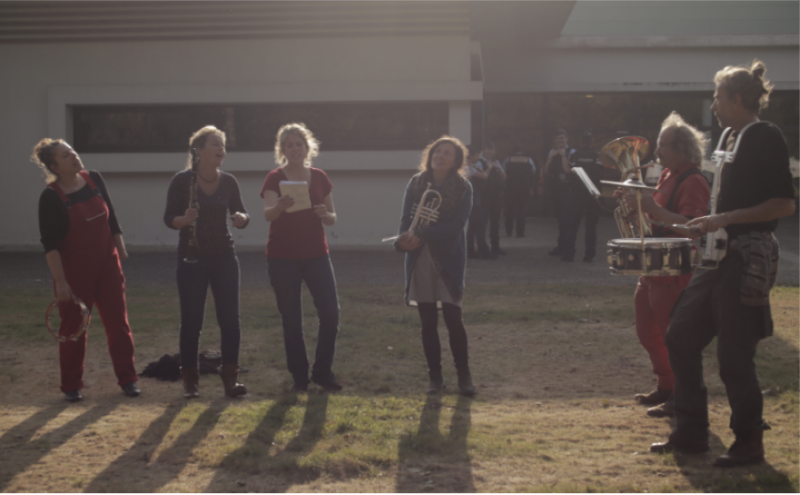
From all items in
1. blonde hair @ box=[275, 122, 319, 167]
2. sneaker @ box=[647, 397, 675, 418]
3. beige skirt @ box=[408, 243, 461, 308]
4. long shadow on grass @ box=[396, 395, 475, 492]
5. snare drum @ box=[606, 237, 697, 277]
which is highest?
blonde hair @ box=[275, 122, 319, 167]

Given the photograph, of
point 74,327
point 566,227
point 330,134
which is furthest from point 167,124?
point 74,327

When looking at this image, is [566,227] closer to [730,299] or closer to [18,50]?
[730,299]

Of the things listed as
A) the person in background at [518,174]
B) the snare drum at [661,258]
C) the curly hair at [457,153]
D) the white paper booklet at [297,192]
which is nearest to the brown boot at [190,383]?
the white paper booklet at [297,192]

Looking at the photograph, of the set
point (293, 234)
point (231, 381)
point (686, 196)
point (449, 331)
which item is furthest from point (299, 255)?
point (686, 196)

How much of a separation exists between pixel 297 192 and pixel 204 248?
0.77m

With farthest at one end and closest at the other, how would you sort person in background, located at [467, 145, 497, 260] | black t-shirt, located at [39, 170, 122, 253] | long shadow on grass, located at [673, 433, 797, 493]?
person in background, located at [467, 145, 497, 260], black t-shirt, located at [39, 170, 122, 253], long shadow on grass, located at [673, 433, 797, 493]

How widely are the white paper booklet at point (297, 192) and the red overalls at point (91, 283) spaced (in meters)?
1.36

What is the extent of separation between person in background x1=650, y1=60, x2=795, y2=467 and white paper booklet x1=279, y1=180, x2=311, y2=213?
8.08 feet

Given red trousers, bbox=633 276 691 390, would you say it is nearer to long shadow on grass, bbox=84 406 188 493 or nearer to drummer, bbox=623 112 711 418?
drummer, bbox=623 112 711 418

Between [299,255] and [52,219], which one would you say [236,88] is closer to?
[52,219]

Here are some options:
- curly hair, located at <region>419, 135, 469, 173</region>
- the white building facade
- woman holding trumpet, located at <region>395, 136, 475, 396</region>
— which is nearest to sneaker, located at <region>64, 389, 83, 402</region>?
woman holding trumpet, located at <region>395, 136, 475, 396</region>

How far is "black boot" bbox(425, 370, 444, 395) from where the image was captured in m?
5.16

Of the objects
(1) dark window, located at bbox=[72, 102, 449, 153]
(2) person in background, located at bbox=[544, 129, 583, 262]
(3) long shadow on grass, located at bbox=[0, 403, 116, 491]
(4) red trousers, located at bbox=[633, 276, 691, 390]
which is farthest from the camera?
(1) dark window, located at bbox=[72, 102, 449, 153]

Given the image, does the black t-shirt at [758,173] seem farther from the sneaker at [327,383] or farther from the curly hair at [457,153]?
the sneaker at [327,383]
